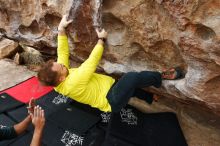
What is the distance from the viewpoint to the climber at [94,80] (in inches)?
114

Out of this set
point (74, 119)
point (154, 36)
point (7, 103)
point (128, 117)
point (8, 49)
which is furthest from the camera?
point (8, 49)

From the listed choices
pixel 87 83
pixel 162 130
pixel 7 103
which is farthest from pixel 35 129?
pixel 162 130

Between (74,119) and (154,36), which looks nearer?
(154,36)

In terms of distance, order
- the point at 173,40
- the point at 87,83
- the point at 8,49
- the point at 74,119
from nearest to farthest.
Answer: the point at 173,40 → the point at 87,83 → the point at 74,119 → the point at 8,49

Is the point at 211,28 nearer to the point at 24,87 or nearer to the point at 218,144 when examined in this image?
the point at 218,144

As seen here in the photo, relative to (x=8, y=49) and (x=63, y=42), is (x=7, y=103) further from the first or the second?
(x=8, y=49)

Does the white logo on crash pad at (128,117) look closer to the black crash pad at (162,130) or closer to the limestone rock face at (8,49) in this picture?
the black crash pad at (162,130)

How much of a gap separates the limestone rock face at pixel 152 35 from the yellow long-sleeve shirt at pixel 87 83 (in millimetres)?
275

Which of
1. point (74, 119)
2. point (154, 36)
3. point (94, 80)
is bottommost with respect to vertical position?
point (74, 119)

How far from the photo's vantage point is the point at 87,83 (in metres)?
3.09

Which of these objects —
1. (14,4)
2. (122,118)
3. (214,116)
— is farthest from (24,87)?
(214,116)

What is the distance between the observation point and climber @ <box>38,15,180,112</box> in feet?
9.50

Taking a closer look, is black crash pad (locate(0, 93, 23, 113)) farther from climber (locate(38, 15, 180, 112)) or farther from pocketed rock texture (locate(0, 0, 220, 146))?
climber (locate(38, 15, 180, 112))

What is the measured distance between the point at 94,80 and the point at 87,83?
15cm
